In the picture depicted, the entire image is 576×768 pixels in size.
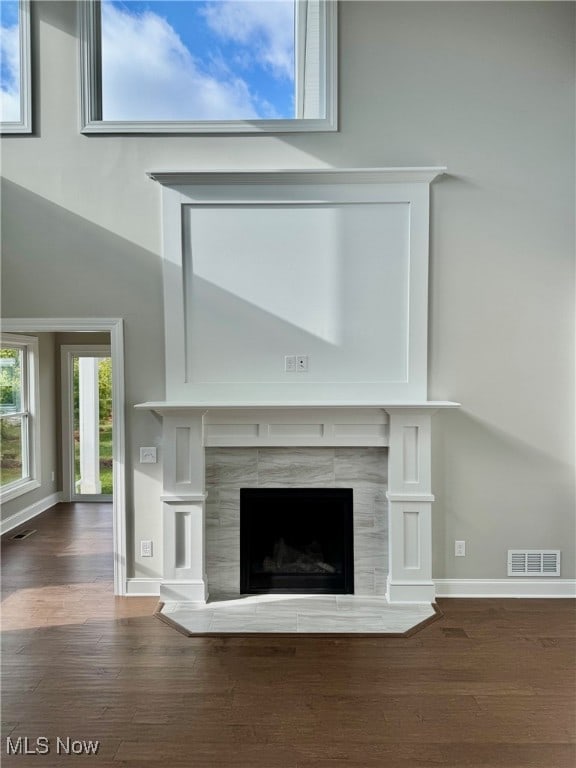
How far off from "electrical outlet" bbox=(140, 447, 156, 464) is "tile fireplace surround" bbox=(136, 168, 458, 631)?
0.47 feet

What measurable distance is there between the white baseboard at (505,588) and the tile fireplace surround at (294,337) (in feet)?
0.77

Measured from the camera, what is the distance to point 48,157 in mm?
3846

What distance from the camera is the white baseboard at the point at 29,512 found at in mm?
5600

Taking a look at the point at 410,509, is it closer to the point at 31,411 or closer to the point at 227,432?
the point at 227,432

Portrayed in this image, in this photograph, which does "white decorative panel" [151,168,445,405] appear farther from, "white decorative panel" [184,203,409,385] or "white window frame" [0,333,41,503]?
"white window frame" [0,333,41,503]

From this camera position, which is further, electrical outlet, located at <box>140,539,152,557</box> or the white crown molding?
electrical outlet, located at <box>140,539,152,557</box>

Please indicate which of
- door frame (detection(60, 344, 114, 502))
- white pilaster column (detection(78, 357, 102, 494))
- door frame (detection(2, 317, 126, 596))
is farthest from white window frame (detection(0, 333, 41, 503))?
door frame (detection(2, 317, 126, 596))

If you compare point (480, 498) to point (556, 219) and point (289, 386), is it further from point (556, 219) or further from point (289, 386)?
point (556, 219)

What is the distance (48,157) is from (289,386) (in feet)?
7.46

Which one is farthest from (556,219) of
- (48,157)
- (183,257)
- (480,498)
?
(48,157)

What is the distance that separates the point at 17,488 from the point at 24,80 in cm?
391

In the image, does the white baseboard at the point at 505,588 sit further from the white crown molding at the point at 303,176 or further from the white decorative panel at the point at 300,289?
the white crown molding at the point at 303,176

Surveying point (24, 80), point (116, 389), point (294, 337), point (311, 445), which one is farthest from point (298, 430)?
point (24, 80)

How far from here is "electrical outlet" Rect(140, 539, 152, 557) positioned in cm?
396
